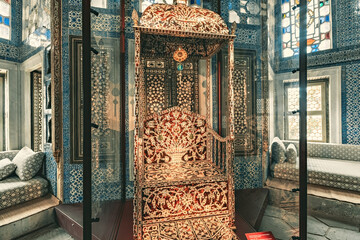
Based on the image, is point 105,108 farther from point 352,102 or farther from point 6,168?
point 352,102

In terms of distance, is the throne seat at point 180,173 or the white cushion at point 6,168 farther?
the white cushion at point 6,168

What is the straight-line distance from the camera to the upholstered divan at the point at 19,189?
2150 mm

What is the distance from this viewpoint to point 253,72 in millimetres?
2775

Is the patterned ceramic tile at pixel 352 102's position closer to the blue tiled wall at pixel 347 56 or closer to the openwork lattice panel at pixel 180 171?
the blue tiled wall at pixel 347 56

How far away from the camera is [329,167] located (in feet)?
8.59

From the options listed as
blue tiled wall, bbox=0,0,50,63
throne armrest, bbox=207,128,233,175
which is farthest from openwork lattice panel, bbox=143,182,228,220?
blue tiled wall, bbox=0,0,50,63

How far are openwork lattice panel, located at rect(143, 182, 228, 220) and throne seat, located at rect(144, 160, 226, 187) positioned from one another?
6cm

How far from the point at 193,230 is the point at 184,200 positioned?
27 centimetres

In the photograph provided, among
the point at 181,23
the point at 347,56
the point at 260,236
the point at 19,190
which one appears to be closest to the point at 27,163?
the point at 19,190

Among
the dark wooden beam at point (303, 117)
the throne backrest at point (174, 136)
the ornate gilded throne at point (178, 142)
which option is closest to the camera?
the dark wooden beam at point (303, 117)

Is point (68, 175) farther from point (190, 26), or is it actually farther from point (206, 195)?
point (190, 26)

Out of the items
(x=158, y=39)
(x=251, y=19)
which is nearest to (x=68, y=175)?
(x=158, y=39)

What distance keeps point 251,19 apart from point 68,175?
11.2 feet

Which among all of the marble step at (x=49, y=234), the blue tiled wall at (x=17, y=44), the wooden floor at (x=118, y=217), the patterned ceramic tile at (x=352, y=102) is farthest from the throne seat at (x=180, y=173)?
the patterned ceramic tile at (x=352, y=102)
